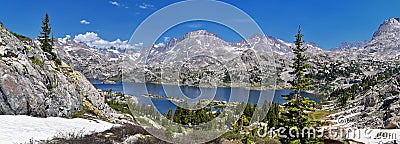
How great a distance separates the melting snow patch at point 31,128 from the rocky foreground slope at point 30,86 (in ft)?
7.10

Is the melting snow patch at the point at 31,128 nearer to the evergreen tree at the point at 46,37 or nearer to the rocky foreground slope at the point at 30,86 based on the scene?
the rocky foreground slope at the point at 30,86

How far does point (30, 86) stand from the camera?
30.7 meters

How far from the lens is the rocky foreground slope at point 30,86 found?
27.7m

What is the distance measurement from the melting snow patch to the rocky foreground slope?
2164 mm

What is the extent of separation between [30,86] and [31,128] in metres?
9.97

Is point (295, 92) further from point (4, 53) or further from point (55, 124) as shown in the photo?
point (4, 53)

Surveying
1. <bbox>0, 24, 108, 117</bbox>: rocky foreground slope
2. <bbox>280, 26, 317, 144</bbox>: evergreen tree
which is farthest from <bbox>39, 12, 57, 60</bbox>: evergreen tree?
<bbox>280, 26, 317, 144</bbox>: evergreen tree

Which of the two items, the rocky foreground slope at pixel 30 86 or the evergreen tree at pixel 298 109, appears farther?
the rocky foreground slope at pixel 30 86

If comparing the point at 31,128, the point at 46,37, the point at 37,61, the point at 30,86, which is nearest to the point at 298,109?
the point at 31,128

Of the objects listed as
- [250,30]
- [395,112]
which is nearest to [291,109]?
[250,30]

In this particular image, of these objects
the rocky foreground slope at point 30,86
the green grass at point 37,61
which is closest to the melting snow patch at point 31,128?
the rocky foreground slope at point 30,86

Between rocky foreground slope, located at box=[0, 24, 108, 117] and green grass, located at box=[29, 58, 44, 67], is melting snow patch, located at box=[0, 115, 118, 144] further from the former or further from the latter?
green grass, located at box=[29, 58, 44, 67]

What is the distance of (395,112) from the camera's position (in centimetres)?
6328

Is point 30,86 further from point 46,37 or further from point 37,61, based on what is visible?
point 46,37
